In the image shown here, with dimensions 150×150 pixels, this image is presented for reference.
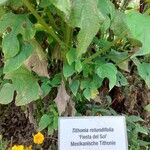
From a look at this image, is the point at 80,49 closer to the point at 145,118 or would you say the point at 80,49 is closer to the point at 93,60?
the point at 93,60

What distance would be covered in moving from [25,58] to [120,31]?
0.32 meters

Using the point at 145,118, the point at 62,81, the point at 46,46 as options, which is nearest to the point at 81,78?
the point at 62,81

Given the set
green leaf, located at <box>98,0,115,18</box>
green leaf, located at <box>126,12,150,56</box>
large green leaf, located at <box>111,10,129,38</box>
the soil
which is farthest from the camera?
the soil

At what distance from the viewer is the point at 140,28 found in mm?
1194

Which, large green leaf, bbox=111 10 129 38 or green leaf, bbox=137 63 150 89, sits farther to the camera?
green leaf, bbox=137 63 150 89

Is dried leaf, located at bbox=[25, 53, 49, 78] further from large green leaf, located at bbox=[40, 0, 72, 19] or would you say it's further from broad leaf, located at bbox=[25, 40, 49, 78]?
large green leaf, located at bbox=[40, 0, 72, 19]

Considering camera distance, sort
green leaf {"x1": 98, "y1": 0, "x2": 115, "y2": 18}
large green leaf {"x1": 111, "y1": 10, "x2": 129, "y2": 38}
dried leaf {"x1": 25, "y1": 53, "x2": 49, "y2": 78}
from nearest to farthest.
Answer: green leaf {"x1": 98, "y1": 0, "x2": 115, "y2": 18} < large green leaf {"x1": 111, "y1": 10, "x2": 129, "y2": 38} < dried leaf {"x1": 25, "y1": 53, "x2": 49, "y2": 78}

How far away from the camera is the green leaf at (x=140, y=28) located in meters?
1.14

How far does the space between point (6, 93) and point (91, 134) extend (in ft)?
1.15

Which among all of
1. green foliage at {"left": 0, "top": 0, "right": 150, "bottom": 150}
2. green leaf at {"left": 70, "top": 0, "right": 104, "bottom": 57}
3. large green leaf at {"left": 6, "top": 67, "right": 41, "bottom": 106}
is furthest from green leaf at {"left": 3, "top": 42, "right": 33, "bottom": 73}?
green leaf at {"left": 70, "top": 0, "right": 104, "bottom": 57}

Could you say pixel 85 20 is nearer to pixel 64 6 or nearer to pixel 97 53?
pixel 64 6

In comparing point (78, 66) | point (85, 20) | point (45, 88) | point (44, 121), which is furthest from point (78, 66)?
point (85, 20)

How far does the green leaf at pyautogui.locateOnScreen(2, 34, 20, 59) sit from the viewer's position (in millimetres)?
1468

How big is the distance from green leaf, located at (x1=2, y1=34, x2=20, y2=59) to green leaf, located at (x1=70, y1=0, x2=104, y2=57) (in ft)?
1.56
